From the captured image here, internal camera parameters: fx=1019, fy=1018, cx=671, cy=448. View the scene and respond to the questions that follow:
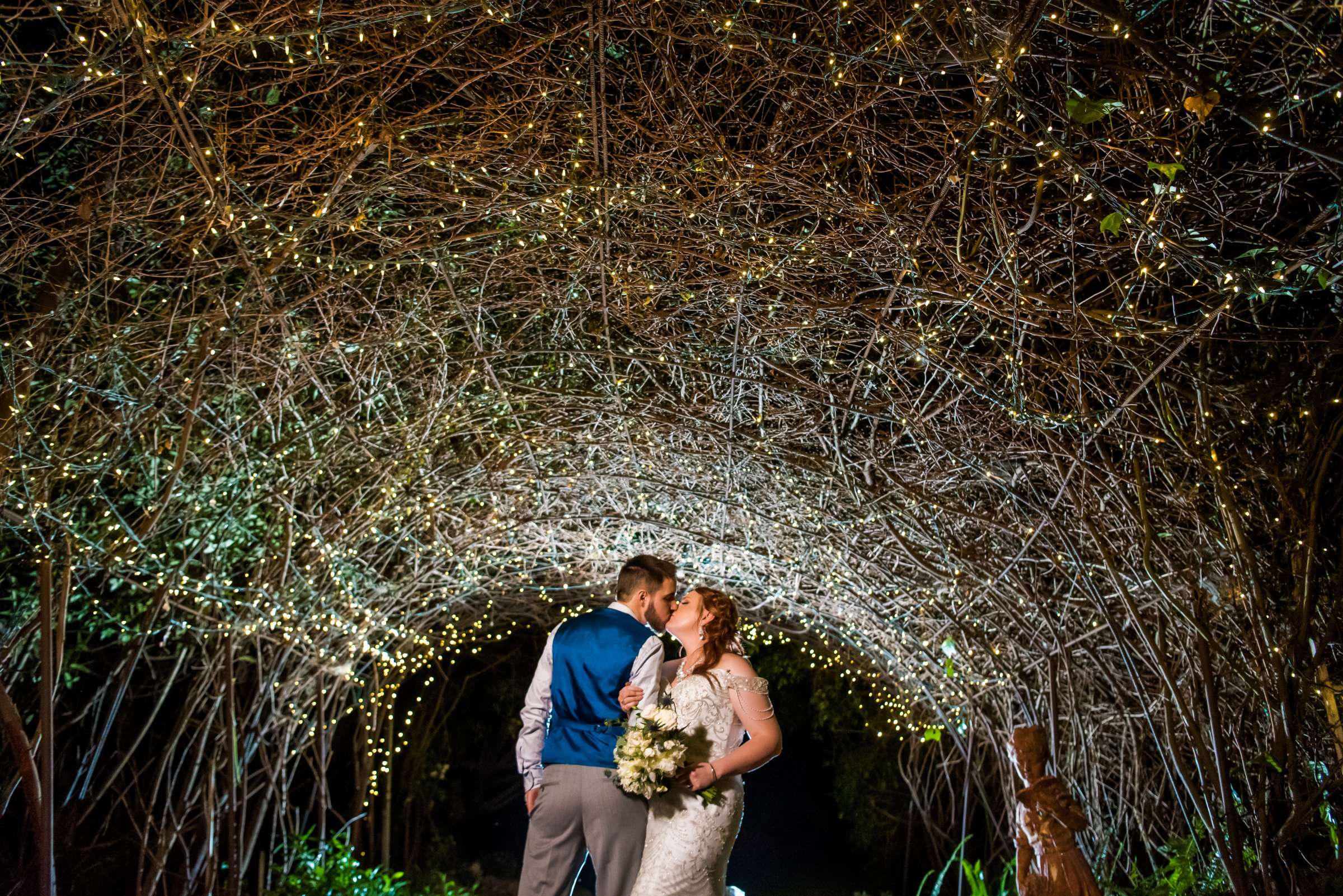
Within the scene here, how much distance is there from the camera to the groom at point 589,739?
3.51 m

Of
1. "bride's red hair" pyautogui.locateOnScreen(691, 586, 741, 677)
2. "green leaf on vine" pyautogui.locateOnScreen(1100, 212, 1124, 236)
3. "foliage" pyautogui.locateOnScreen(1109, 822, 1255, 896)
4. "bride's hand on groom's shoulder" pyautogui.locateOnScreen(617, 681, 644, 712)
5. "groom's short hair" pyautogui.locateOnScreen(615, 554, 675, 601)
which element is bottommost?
"foliage" pyautogui.locateOnScreen(1109, 822, 1255, 896)

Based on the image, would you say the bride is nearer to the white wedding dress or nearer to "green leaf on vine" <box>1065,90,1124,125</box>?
the white wedding dress

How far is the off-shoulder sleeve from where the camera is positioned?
353cm

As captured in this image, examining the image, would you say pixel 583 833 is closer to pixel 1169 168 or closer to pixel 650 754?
pixel 650 754

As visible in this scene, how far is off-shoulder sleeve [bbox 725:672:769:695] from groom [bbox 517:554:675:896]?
28 cm

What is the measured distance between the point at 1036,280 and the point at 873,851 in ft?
26.1

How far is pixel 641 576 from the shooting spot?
12.8 ft

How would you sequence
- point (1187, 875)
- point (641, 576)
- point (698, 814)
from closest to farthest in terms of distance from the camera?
point (698, 814) → point (641, 576) → point (1187, 875)

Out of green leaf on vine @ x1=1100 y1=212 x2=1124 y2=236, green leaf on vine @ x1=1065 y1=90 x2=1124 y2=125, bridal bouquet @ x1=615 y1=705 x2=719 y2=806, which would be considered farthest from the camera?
bridal bouquet @ x1=615 y1=705 x2=719 y2=806

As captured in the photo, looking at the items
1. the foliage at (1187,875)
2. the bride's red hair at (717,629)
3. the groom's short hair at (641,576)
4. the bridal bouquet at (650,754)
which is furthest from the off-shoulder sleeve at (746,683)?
the foliage at (1187,875)

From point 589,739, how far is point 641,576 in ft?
2.09

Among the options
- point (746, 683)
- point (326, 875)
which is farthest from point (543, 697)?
point (326, 875)

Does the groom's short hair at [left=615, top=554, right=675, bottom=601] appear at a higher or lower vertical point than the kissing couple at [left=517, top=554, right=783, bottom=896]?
higher

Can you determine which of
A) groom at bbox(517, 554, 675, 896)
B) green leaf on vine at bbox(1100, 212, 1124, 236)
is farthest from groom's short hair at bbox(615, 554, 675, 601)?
green leaf on vine at bbox(1100, 212, 1124, 236)
